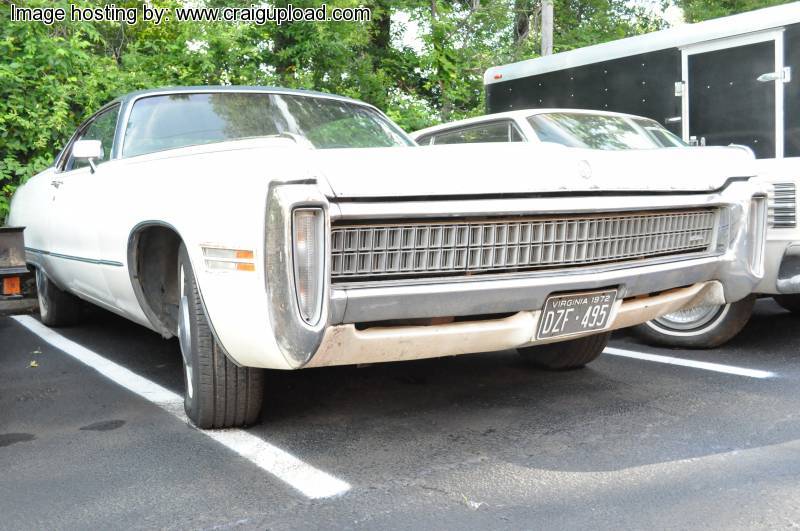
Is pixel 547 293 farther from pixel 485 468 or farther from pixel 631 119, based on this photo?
pixel 631 119

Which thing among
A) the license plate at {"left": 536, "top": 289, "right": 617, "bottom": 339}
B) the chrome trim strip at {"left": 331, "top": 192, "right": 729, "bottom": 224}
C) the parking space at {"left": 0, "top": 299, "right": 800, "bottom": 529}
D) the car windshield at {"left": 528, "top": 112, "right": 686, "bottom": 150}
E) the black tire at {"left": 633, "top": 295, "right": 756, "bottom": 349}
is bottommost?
the parking space at {"left": 0, "top": 299, "right": 800, "bottom": 529}

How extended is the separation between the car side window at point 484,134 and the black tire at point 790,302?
2221 mm

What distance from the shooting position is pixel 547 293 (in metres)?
3.08

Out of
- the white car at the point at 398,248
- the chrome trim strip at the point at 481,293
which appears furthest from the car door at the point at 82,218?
the chrome trim strip at the point at 481,293

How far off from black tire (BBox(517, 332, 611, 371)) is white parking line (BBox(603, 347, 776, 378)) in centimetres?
57

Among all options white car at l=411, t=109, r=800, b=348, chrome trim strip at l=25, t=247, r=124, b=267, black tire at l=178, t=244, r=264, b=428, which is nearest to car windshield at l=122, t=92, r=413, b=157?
chrome trim strip at l=25, t=247, r=124, b=267

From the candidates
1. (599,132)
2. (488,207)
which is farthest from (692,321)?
(488,207)

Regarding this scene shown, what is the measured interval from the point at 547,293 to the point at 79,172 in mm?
3175

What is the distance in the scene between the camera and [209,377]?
10.7 feet

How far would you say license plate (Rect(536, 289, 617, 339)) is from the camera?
3.14 m

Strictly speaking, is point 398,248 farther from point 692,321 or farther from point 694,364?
point 692,321

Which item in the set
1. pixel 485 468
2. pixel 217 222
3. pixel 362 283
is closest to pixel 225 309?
pixel 217 222

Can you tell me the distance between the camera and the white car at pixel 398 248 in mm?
2734

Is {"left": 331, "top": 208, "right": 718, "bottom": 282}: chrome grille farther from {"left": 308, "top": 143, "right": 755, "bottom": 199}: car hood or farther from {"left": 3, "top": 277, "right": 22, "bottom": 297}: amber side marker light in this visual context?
{"left": 3, "top": 277, "right": 22, "bottom": 297}: amber side marker light
